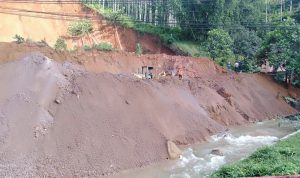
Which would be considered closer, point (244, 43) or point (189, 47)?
point (189, 47)

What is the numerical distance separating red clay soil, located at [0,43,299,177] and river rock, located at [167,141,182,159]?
258 millimetres

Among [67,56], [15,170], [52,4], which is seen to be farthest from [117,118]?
[52,4]

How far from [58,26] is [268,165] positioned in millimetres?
32229

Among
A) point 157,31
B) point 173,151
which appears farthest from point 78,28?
point 173,151

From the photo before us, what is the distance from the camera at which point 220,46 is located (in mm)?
38375

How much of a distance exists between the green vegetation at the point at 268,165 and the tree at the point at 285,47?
2115cm

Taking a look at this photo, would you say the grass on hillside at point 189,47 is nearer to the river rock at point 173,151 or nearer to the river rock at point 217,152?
the river rock at point 217,152

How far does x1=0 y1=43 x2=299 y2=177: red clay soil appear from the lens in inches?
560

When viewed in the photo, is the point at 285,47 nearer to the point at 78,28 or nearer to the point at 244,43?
the point at 244,43

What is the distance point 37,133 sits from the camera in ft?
48.3

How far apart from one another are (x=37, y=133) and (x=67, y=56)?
12360 millimetres

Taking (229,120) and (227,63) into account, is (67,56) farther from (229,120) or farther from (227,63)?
(227,63)

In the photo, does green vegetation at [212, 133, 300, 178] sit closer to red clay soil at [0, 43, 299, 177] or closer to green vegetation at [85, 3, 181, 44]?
red clay soil at [0, 43, 299, 177]

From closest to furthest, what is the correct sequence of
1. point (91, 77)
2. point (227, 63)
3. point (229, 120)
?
point (91, 77)
point (229, 120)
point (227, 63)
